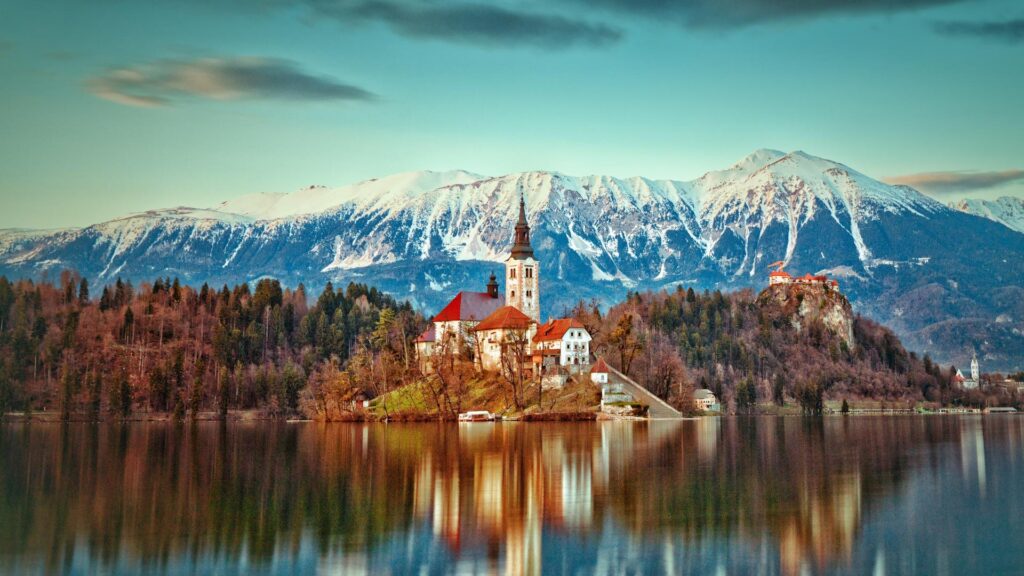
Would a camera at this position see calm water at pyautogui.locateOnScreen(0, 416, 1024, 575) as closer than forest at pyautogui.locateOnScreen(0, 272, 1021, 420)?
Yes

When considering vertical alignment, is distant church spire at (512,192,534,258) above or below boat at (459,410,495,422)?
above

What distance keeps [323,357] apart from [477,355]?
49653 millimetres

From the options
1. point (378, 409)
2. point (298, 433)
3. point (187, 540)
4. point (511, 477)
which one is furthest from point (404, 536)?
point (378, 409)

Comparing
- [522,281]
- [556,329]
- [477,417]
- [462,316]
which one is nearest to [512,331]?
[556,329]

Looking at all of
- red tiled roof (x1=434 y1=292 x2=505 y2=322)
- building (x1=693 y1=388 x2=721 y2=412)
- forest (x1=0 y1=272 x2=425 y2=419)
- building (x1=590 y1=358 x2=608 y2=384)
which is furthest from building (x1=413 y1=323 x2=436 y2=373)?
building (x1=693 y1=388 x2=721 y2=412)

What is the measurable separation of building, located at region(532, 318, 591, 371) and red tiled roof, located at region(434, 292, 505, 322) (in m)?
17.5

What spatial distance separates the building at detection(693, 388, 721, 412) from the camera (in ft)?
556

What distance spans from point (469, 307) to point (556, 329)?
25246 mm

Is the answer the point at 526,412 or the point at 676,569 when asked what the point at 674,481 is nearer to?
the point at 676,569

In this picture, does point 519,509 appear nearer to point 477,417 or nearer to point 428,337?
point 477,417

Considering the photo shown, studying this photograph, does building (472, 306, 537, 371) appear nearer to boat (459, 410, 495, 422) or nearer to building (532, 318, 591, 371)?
building (532, 318, 591, 371)

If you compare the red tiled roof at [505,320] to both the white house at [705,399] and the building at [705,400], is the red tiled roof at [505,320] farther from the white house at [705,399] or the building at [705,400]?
the white house at [705,399]

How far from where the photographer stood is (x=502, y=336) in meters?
153

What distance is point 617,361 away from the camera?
151m
